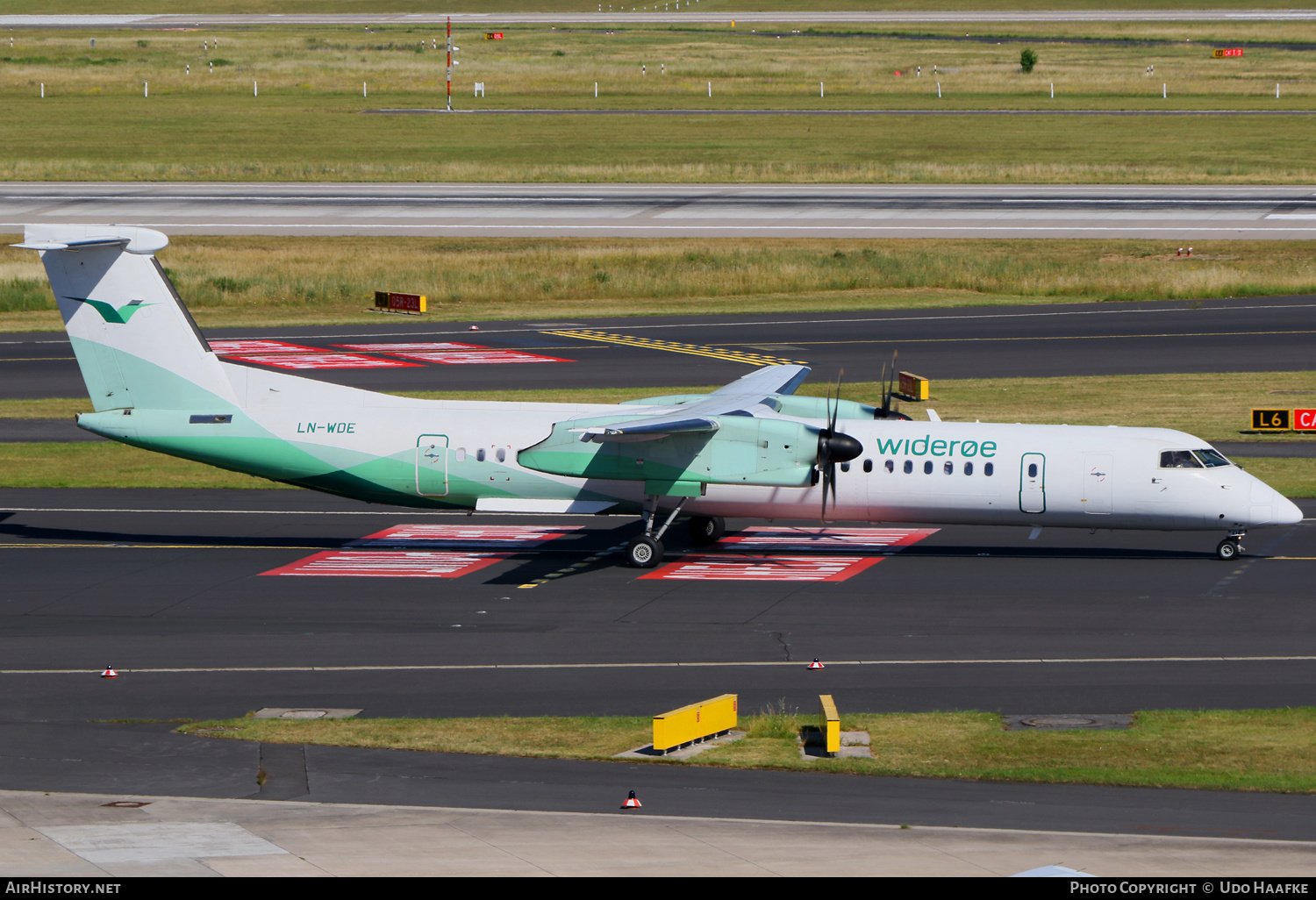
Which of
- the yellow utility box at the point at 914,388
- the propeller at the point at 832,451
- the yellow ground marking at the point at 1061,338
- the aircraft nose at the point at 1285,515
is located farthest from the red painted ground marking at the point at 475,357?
the aircraft nose at the point at 1285,515

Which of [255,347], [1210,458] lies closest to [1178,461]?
[1210,458]

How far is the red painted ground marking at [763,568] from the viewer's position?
3291 centimetres

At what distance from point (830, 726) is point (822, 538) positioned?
49.9ft

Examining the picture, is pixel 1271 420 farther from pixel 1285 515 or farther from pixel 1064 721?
pixel 1064 721

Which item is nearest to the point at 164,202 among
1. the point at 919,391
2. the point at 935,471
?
the point at 919,391

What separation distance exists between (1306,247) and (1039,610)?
169 feet

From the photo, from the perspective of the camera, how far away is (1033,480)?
33.1m

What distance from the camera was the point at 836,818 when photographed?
19.2 metres

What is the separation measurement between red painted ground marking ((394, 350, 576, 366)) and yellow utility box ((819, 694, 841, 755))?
3573 centimetres

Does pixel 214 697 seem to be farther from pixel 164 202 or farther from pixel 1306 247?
pixel 164 202

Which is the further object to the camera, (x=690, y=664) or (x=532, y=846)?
(x=690, y=664)

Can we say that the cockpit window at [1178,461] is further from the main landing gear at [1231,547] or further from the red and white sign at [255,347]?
the red and white sign at [255,347]

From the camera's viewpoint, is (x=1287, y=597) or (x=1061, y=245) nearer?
(x=1287, y=597)

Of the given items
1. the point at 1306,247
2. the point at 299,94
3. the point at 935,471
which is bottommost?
the point at 935,471
